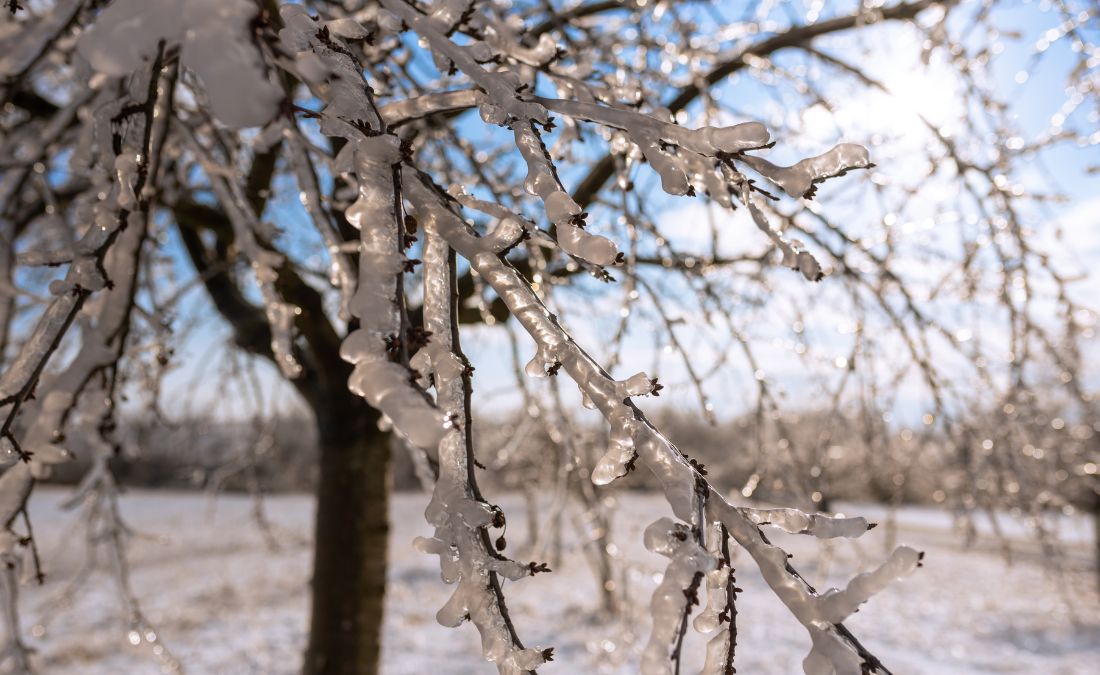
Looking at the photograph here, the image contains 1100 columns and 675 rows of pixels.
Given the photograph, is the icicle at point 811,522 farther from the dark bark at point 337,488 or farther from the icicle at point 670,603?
the dark bark at point 337,488

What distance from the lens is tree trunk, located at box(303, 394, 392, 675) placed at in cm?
303

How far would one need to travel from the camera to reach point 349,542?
314 cm

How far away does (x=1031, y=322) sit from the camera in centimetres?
246

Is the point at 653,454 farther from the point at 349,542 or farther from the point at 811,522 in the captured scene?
the point at 349,542

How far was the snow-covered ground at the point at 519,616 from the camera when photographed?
5.40m

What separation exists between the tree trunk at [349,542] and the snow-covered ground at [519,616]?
102 cm

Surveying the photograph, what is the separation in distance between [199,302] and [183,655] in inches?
120

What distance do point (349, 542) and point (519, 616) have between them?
14.6ft

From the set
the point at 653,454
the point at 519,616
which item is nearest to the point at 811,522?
the point at 653,454

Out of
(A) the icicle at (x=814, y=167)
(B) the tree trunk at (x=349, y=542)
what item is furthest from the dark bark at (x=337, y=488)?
(A) the icicle at (x=814, y=167)

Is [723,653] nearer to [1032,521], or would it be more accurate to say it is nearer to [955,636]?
[1032,521]

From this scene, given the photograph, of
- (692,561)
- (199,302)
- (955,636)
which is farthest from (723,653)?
(955,636)

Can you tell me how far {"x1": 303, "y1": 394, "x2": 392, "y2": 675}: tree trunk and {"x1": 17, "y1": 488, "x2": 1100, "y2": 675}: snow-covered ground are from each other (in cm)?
102

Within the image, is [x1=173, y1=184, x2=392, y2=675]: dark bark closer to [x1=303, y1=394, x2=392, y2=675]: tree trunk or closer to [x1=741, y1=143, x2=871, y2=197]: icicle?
[x1=303, y1=394, x2=392, y2=675]: tree trunk
